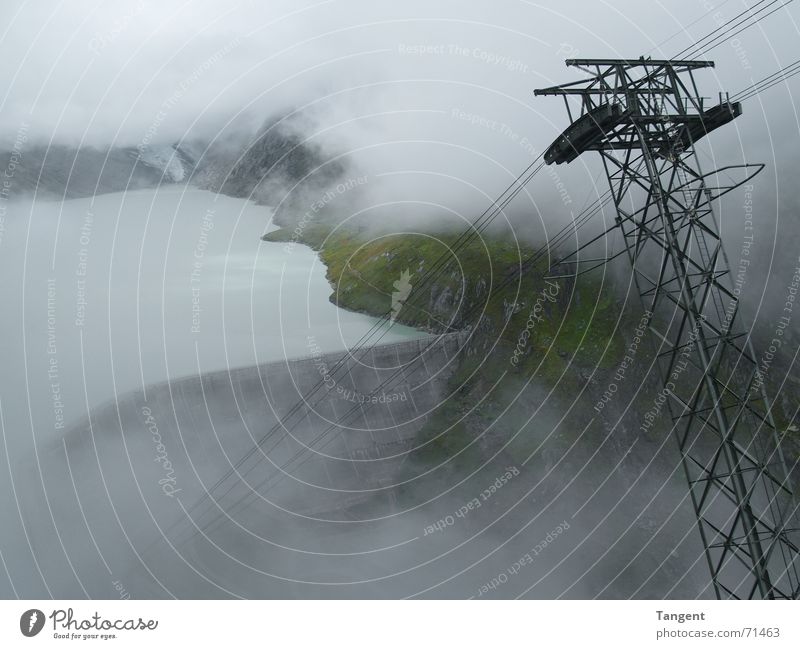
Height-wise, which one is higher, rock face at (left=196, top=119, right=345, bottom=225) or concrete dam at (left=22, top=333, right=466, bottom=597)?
rock face at (left=196, top=119, right=345, bottom=225)

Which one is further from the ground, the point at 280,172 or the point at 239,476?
the point at 280,172

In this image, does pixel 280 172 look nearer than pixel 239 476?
No

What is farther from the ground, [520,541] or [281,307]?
[281,307]

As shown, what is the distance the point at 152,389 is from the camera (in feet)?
143

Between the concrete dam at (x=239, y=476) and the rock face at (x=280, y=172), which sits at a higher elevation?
the rock face at (x=280, y=172)

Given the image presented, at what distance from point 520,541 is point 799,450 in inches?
750

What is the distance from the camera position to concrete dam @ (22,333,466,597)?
37812 mm

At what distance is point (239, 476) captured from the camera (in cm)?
3991

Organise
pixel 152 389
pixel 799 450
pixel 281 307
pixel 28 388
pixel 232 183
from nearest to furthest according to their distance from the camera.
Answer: pixel 799 450 → pixel 152 389 → pixel 28 388 → pixel 281 307 → pixel 232 183

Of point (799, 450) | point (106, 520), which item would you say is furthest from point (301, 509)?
point (799, 450)

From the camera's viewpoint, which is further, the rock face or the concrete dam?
the rock face

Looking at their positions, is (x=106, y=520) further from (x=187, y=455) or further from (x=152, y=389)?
(x=152, y=389)

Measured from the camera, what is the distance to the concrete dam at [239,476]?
124 ft

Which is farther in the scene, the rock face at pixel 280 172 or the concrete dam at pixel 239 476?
the rock face at pixel 280 172
